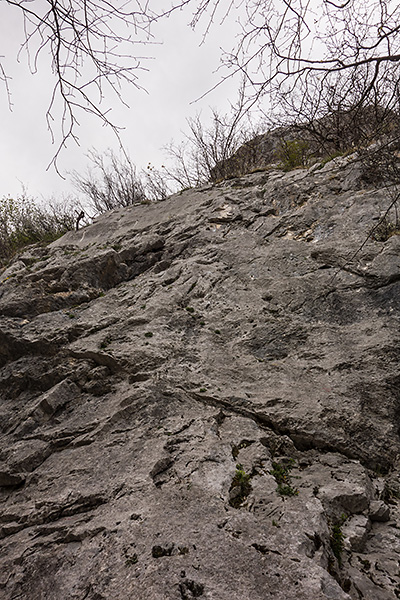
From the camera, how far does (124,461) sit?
3584 mm

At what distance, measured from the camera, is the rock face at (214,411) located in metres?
2.60

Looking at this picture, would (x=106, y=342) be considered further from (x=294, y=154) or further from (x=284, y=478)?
(x=294, y=154)

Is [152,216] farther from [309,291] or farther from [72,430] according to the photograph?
[72,430]

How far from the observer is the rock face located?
2.60 meters

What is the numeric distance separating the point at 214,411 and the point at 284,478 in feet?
3.30

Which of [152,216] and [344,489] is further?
[152,216]

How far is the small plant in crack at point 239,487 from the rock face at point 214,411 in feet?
0.07

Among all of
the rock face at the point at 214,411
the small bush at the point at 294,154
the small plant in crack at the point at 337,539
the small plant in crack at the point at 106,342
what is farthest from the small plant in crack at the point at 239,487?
the small bush at the point at 294,154

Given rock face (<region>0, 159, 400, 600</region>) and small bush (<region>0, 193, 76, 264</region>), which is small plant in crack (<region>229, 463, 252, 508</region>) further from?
small bush (<region>0, 193, 76, 264</region>)

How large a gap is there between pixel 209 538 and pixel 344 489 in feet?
4.07

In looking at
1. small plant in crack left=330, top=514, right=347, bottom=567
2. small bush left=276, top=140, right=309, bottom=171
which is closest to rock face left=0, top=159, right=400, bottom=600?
small plant in crack left=330, top=514, right=347, bottom=567

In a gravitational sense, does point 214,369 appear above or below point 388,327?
above

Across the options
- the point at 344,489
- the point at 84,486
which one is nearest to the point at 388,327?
the point at 344,489

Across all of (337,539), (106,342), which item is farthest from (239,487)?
(106,342)
